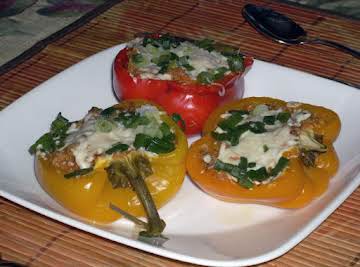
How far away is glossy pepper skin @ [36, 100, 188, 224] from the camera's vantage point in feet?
5.34

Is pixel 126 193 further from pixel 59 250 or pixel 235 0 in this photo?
pixel 235 0

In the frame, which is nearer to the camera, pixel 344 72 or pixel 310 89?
pixel 310 89

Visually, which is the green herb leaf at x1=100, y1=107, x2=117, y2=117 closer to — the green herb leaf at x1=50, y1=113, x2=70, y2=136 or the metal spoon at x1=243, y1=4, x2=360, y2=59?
the green herb leaf at x1=50, y1=113, x2=70, y2=136

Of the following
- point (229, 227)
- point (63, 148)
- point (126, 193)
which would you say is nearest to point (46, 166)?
point (63, 148)

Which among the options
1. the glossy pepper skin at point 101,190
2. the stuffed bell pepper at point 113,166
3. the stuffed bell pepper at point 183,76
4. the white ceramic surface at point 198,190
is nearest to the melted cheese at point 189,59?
the stuffed bell pepper at point 183,76

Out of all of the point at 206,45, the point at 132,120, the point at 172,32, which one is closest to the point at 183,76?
the point at 206,45

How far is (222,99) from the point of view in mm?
1949

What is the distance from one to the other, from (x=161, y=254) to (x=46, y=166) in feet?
1.29

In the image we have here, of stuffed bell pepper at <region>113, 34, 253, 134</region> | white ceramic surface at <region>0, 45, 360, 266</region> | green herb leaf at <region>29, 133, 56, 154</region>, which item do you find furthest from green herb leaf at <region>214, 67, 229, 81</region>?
green herb leaf at <region>29, 133, 56, 154</region>

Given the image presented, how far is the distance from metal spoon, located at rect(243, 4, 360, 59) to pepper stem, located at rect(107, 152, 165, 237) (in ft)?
2.78

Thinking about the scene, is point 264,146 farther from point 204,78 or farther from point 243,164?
point 204,78

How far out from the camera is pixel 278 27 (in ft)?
7.72

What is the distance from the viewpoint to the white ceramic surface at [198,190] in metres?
1.49

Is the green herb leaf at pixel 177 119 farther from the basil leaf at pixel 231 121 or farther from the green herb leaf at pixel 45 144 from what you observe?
the green herb leaf at pixel 45 144
